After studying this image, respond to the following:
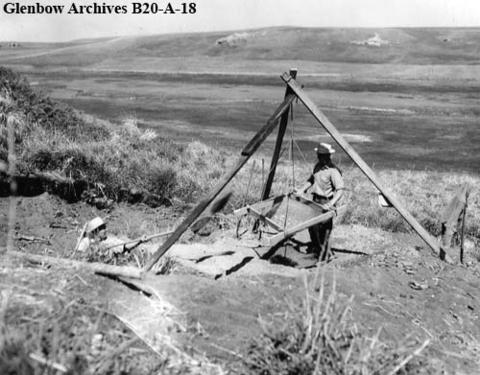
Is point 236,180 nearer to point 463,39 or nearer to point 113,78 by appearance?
point 113,78

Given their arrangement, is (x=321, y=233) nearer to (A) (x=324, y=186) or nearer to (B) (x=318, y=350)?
(A) (x=324, y=186)

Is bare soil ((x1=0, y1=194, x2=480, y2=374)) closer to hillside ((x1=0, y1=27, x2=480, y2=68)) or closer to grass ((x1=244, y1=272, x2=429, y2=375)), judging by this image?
grass ((x1=244, y1=272, x2=429, y2=375))

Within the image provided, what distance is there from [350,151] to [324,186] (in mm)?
765

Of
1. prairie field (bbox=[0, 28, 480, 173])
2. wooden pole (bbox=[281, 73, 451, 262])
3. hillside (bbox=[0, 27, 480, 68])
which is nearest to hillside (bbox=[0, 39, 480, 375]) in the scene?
wooden pole (bbox=[281, 73, 451, 262])

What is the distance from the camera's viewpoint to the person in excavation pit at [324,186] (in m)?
7.48

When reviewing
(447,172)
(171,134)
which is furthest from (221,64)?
(447,172)

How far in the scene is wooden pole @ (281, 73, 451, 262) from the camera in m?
7.05

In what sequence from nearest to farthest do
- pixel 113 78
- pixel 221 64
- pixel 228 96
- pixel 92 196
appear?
pixel 92 196 → pixel 228 96 → pixel 113 78 → pixel 221 64

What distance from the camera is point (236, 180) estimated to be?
12453mm

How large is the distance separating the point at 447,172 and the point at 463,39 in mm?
60850

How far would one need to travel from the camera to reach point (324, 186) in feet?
25.3

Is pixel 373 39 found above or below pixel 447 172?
above

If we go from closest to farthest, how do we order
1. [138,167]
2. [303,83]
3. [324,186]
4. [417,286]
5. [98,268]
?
[98,268] → [417,286] → [324,186] → [138,167] → [303,83]

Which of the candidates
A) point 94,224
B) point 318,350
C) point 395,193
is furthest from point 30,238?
point 395,193
